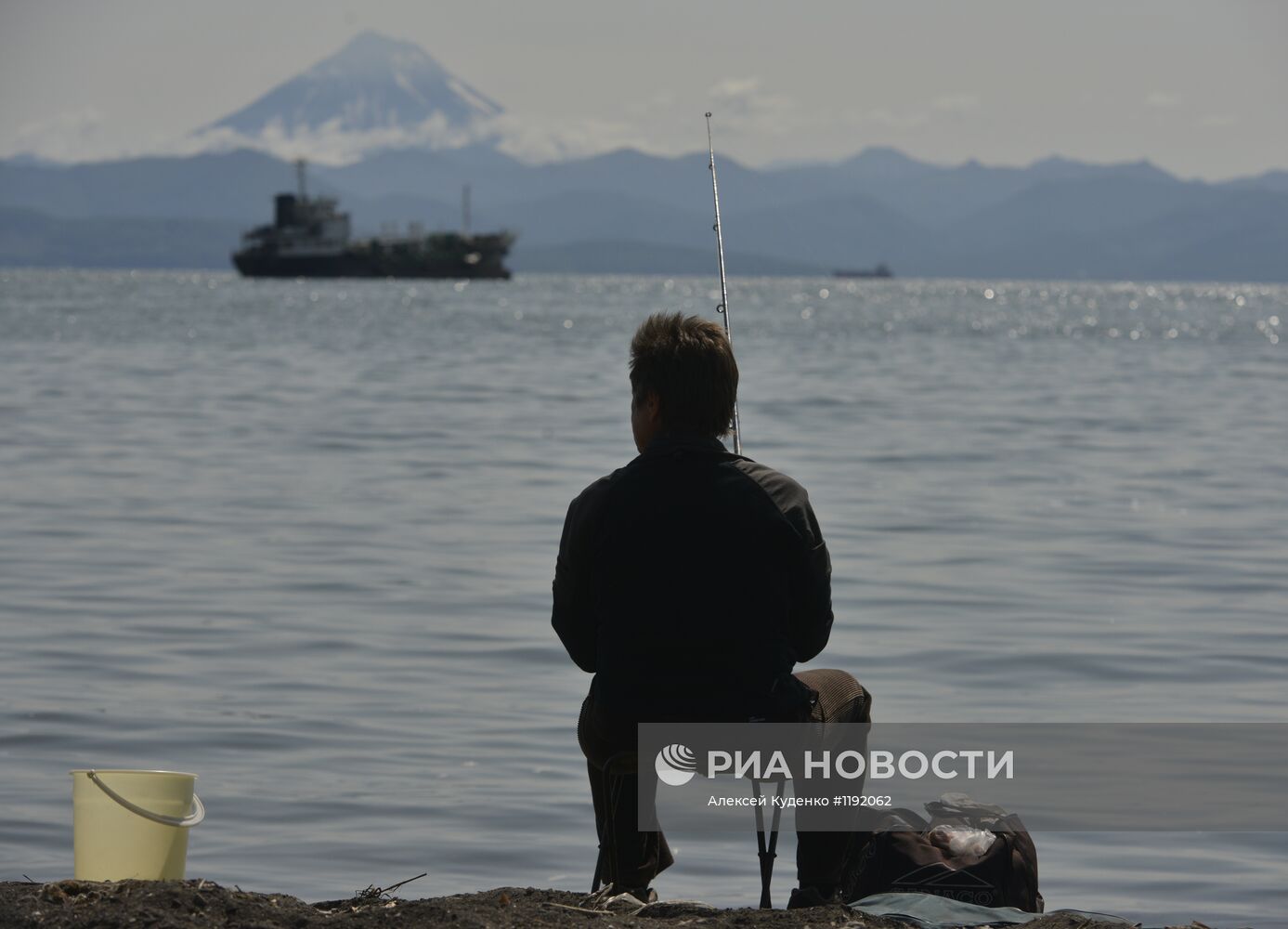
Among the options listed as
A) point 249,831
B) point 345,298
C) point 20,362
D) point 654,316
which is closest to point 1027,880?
point 654,316

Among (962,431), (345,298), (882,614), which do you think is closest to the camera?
(882,614)

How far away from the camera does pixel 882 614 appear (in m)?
10.6

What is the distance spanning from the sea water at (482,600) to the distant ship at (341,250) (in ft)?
318

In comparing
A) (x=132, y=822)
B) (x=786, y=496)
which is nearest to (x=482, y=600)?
(x=132, y=822)

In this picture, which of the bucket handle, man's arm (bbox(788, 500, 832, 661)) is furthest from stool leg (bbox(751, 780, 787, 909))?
the bucket handle

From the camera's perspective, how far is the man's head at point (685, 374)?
12.6ft

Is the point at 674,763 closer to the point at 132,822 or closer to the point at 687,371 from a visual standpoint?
the point at 687,371

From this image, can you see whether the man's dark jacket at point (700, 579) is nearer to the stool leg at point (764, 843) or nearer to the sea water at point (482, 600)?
the sea water at point (482, 600)

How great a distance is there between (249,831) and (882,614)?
5.20m

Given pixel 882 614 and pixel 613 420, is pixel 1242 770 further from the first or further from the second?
pixel 613 420

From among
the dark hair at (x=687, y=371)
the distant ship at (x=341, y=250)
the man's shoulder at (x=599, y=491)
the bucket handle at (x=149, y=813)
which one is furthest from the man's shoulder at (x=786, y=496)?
the distant ship at (x=341, y=250)

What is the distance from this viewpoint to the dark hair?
385 cm

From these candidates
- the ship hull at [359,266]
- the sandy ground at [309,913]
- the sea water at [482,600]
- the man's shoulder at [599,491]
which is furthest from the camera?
the ship hull at [359,266]

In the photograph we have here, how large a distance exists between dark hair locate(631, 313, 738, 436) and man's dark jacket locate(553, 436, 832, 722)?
0.17 ft
